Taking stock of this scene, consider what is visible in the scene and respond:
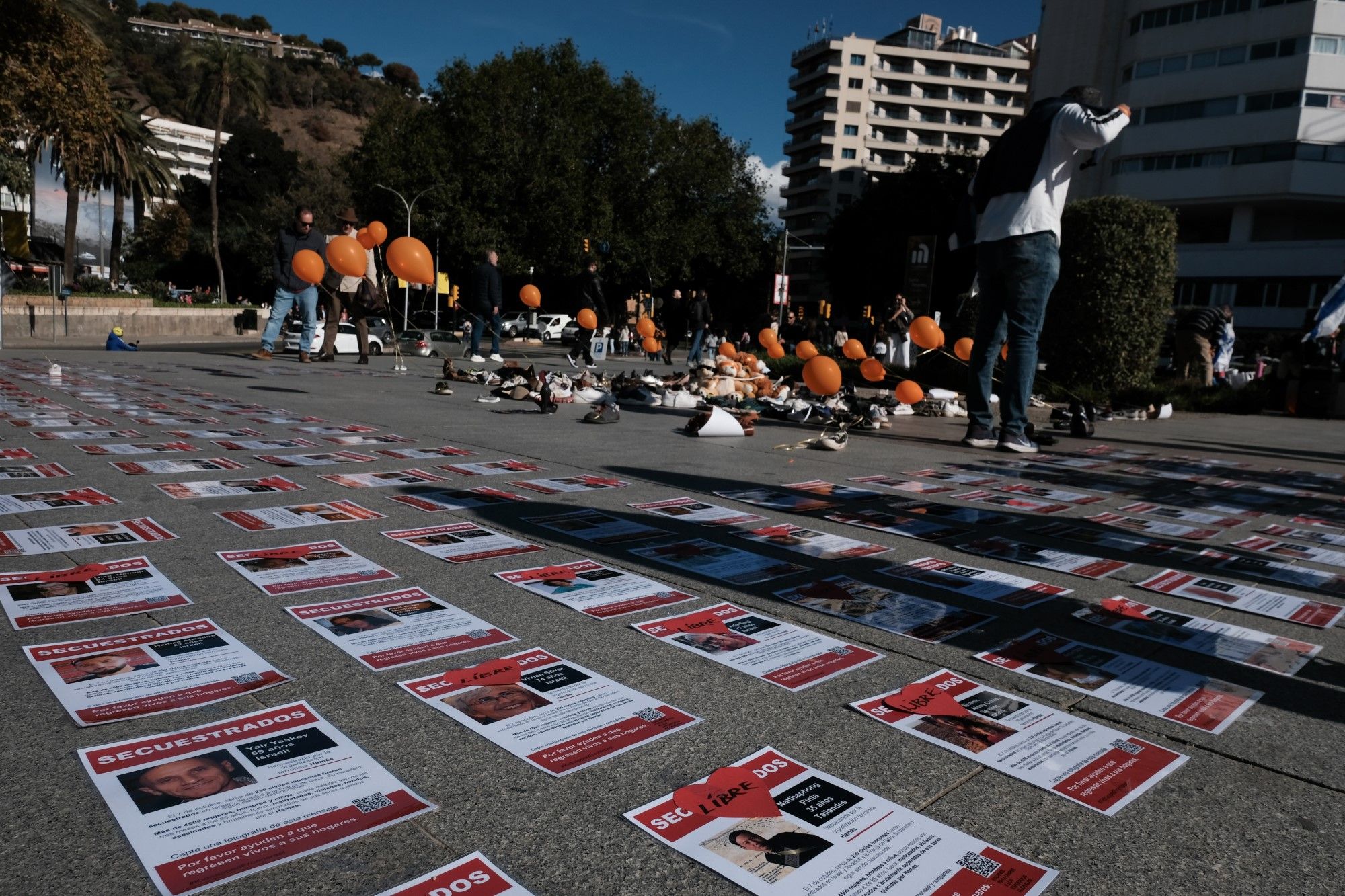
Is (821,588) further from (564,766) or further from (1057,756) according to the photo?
A: (564,766)

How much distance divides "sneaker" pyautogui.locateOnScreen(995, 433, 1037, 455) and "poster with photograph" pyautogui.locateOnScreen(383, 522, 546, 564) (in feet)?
15.2

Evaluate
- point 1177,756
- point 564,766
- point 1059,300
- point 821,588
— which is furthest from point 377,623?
point 1059,300

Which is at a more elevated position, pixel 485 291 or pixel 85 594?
pixel 485 291

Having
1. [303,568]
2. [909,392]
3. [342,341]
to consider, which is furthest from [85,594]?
[342,341]

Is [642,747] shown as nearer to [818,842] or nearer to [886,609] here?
[818,842]

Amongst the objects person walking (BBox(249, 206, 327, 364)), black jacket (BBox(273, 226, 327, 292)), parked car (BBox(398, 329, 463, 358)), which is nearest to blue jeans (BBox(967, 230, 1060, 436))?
person walking (BBox(249, 206, 327, 364))

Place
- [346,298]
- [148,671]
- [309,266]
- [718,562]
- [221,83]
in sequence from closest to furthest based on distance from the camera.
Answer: [148,671] < [718,562] < [309,266] < [346,298] < [221,83]

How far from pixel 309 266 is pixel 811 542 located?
305 inches

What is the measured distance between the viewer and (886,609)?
2777 millimetres

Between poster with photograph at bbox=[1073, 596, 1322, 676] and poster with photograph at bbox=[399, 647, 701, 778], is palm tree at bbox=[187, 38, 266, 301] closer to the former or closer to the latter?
poster with photograph at bbox=[399, 647, 701, 778]

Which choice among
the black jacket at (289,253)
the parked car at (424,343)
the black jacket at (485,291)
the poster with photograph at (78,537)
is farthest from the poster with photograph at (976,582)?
the parked car at (424,343)

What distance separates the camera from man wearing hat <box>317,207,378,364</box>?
10.6 meters

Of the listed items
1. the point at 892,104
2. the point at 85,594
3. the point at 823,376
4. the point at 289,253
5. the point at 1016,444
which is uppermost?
the point at 892,104

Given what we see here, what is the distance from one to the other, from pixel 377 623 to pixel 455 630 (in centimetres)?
22
